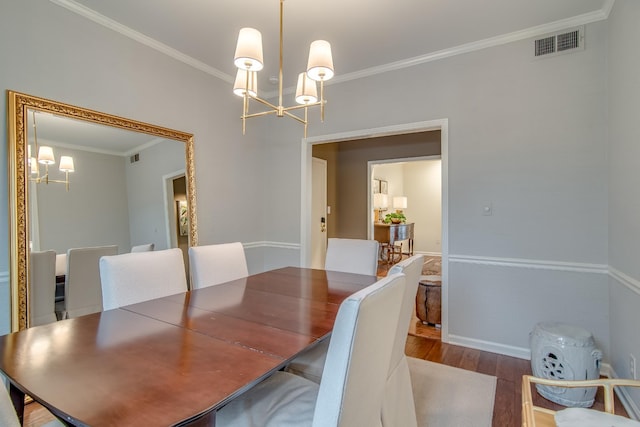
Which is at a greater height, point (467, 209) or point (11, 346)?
point (467, 209)

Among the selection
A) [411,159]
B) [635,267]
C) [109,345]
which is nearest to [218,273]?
[109,345]

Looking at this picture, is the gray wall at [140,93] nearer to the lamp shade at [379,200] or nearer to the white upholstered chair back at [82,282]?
the white upholstered chair back at [82,282]

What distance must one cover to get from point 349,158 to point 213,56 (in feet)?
10.8

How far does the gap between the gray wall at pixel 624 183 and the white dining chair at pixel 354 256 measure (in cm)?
151

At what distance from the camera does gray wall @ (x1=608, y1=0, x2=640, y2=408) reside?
1772 mm

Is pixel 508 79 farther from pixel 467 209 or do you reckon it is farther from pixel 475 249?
pixel 475 249

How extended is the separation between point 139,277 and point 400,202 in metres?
7.02

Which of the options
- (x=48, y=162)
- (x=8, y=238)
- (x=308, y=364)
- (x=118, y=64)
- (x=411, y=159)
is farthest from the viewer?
(x=411, y=159)

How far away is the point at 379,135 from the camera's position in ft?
11.0

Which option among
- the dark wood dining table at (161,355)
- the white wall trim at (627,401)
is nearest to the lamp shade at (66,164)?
the dark wood dining table at (161,355)

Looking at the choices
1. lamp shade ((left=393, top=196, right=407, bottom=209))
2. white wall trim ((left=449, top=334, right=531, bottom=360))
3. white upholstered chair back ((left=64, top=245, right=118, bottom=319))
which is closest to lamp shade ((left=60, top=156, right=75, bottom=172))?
white upholstered chair back ((left=64, top=245, right=118, bottom=319))

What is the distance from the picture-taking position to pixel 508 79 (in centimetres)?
267

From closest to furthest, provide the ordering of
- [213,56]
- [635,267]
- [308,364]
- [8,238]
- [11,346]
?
[11,346], [308,364], [635,267], [8,238], [213,56]

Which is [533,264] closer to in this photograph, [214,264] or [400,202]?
[214,264]
